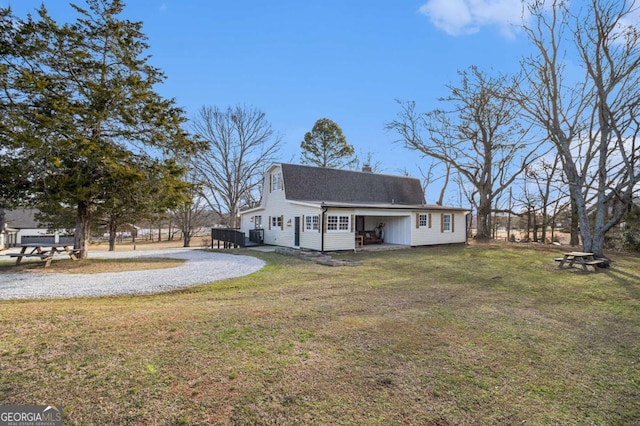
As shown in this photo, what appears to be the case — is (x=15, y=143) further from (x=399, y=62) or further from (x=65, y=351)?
(x=399, y=62)

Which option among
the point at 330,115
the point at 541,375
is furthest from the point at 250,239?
the point at 541,375

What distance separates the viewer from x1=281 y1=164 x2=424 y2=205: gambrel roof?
741 inches

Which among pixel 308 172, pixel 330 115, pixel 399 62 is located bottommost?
pixel 308 172

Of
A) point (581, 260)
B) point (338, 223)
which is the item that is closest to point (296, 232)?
point (338, 223)

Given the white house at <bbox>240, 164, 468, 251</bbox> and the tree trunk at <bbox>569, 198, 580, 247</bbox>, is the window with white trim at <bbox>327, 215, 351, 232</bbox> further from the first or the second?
the tree trunk at <bbox>569, 198, 580, 247</bbox>

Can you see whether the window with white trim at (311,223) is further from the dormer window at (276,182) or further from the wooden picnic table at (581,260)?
the wooden picnic table at (581,260)

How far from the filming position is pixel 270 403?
9.10ft

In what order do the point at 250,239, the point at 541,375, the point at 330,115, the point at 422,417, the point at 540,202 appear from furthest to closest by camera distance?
the point at 330,115, the point at 540,202, the point at 250,239, the point at 541,375, the point at 422,417

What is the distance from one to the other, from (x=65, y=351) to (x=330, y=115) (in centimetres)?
3004

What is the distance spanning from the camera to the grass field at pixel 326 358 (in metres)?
2.72

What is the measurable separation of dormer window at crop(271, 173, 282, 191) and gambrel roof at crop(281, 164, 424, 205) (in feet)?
2.48

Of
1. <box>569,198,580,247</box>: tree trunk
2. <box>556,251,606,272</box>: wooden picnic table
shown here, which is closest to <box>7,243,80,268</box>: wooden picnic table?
<box>556,251,606,272</box>: wooden picnic table

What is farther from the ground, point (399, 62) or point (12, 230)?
point (399, 62)

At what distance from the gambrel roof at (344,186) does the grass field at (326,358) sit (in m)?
12.3
